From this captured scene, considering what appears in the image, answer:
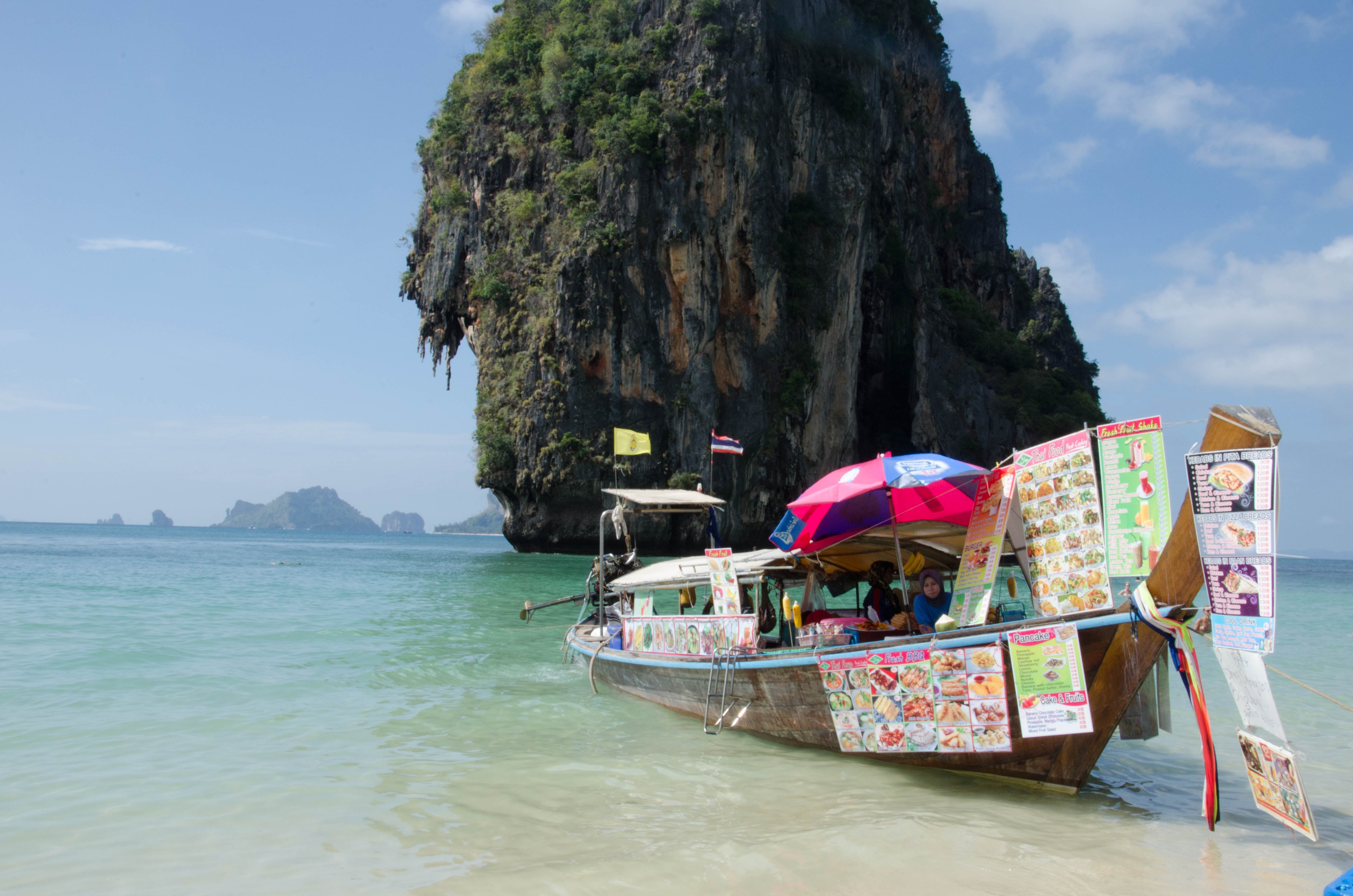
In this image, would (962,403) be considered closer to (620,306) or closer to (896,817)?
(620,306)

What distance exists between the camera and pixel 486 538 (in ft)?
497

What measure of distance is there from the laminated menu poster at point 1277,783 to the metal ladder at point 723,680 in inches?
160

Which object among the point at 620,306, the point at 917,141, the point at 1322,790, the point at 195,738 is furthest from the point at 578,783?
the point at 917,141

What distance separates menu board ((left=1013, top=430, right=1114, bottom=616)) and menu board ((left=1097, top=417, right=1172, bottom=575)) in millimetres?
116

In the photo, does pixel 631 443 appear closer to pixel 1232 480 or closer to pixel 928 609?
pixel 928 609

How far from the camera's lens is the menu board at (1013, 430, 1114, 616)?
5789 mm

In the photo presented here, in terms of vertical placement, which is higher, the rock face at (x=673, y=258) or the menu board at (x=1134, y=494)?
the rock face at (x=673, y=258)

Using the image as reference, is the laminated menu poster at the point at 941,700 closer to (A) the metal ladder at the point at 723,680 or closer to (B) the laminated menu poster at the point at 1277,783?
(B) the laminated menu poster at the point at 1277,783

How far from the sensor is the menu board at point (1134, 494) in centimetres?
542

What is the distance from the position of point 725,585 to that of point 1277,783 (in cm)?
477

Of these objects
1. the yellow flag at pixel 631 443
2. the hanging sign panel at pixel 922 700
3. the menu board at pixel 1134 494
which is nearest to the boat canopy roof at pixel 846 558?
the hanging sign panel at pixel 922 700

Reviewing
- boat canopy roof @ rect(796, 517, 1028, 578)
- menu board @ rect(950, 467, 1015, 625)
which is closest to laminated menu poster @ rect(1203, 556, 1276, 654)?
menu board @ rect(950, 467, 1015, 625)

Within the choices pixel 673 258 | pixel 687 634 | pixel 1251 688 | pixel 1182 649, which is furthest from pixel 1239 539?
pixel 673 258

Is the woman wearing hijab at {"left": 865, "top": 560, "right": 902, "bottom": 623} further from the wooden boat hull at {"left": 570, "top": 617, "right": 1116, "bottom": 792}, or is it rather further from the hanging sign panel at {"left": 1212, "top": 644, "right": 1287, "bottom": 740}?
the hanging sign panel at {"left": 1212, "top": 644, "right": 1287, "bottom": 740}
